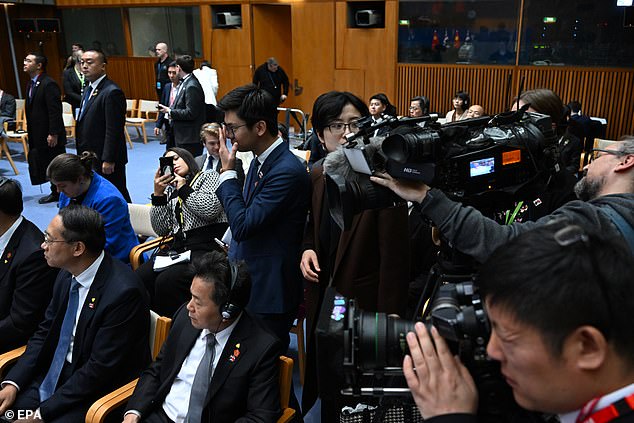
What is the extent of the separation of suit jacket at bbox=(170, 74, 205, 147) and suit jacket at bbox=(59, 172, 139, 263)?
2.84m

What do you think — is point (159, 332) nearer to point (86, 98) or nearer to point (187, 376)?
point (187, 376)

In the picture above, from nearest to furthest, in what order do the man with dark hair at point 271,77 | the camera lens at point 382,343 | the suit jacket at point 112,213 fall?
1. the camera lens at point 382,343
2. the suit jacket at point 112,213
3. the man with dark hair at point 271,77

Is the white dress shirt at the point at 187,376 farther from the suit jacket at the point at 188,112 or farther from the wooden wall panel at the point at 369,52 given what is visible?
the wooden wall panel at the point at 369,52

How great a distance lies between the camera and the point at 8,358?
2.66 metres

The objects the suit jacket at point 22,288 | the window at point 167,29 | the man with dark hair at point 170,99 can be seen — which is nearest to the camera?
the suit jacket at point 22,288

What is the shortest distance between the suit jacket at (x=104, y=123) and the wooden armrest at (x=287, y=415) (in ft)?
12.1

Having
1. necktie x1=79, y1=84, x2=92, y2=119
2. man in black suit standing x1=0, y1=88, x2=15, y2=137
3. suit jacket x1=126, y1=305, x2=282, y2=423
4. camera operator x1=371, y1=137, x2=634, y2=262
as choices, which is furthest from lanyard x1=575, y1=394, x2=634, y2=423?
man in black suit standing x1=0, y1=88, x2=15, y2=137

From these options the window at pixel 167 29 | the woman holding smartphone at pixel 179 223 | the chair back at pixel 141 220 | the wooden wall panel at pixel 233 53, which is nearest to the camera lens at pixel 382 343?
the woman holding smartphone at pixel 179 223

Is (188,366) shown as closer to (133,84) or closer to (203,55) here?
(203,55)

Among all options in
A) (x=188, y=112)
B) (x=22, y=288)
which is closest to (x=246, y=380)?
(x=22, y=288)

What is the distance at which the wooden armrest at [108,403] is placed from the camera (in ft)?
7.26

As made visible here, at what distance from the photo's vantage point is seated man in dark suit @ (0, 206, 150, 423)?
241cm

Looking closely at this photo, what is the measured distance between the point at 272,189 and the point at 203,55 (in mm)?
10192

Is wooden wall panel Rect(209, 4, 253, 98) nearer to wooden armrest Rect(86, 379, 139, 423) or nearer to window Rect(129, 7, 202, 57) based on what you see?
window Rect(129, 7, 202, 57)
